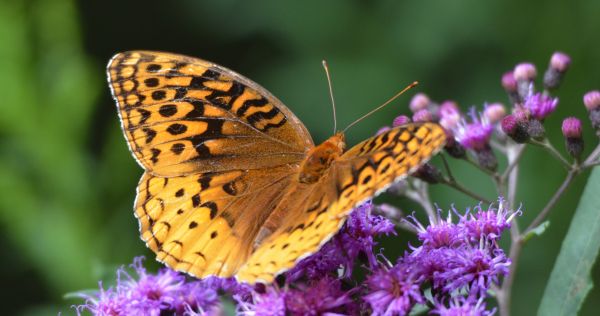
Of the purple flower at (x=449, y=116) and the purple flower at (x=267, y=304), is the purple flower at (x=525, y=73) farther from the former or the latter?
the purple flower at (x=267, y=304)

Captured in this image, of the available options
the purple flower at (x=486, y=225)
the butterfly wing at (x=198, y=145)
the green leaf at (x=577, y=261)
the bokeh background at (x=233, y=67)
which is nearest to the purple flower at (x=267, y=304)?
the butterfly wing at (x=198, y=145)

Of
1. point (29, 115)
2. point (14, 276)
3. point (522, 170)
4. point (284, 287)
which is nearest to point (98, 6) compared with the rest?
point (29, 115)

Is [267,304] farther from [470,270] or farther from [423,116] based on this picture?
[423,116]

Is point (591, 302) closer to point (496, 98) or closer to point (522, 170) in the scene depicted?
point (522, 170)

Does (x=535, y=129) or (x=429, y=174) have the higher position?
(x=535, y=129)

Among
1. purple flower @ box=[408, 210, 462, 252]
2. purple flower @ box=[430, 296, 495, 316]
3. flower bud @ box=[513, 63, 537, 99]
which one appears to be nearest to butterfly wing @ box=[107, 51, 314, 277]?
purple flower @ box=[408, 210, 462, 252]

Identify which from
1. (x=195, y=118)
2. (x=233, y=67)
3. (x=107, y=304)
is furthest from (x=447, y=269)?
(x=233, y=67)
